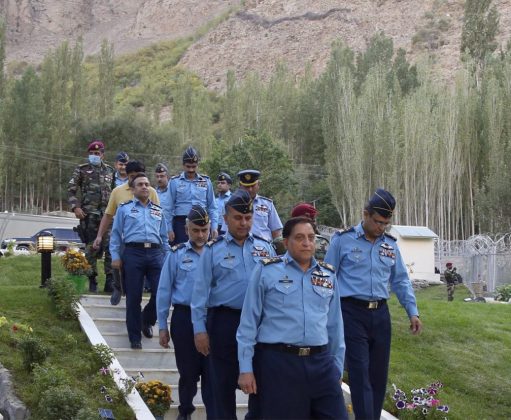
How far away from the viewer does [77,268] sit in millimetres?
10008

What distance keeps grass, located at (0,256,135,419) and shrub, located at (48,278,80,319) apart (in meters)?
0.10

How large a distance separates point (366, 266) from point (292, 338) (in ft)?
6.02

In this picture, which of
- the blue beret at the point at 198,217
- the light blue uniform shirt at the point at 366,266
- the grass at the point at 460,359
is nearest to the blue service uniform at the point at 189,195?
the grass at the point at 460,359

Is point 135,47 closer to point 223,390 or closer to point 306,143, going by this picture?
point 306,143

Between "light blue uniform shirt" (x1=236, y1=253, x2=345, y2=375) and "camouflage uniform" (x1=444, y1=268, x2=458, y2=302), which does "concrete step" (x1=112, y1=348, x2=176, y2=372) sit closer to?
"light blue uniform shirt" (x1=236, y1=253, x2=345, y2=375)

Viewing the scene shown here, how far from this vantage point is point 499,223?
40438 mm

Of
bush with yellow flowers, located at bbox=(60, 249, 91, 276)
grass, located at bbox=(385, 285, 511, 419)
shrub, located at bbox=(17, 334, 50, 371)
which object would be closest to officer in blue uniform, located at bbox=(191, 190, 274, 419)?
shrub, located at bbox=(17, 334, 50, 371)

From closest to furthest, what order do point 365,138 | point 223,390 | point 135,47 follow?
point 223,390 < point 365,138 < point 135,47

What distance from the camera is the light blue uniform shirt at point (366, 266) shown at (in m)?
6.39

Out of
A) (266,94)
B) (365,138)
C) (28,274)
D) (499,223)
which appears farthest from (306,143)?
(28,274)

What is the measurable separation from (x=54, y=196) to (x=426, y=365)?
46.2 m

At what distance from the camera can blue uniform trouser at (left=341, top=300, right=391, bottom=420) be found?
6.14m

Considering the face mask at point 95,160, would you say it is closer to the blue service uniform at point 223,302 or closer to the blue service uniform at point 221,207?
the blue service uniform at point 221,207

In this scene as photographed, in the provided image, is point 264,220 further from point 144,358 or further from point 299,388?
point 299,388
